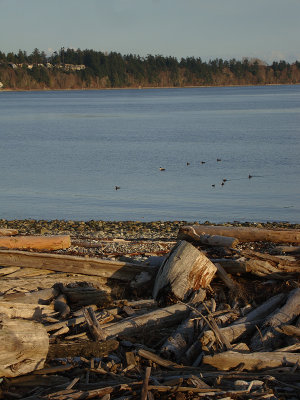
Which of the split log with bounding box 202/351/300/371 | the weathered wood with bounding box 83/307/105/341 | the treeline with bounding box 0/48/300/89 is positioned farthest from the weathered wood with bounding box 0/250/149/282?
the treeline with bounding box 0/48/300/89

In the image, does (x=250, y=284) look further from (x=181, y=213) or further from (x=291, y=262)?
(x=181, y=213)

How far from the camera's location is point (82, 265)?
7.57 metres

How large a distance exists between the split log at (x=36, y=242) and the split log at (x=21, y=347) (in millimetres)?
3813

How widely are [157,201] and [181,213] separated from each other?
8.48 ft

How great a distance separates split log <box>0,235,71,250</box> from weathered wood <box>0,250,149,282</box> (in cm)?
151

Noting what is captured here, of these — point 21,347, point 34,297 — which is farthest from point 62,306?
point 21,347

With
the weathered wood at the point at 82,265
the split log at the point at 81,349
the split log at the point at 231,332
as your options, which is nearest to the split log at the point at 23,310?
the split log at the point at 81,349

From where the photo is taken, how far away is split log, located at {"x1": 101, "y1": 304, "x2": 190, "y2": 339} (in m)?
6.02

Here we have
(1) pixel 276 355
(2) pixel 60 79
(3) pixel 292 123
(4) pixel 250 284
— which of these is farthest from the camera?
(2) pixel 60 79

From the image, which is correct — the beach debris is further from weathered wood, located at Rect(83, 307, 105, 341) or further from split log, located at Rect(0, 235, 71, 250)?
split log, located at Rect(0, 235, 71, 250)

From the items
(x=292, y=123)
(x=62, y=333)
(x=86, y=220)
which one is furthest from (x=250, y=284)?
(x=292, y=123)

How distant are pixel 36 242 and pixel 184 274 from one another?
3.39 m

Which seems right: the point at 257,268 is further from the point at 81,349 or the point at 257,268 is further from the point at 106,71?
the point at 106,71

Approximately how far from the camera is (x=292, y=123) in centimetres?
5741
